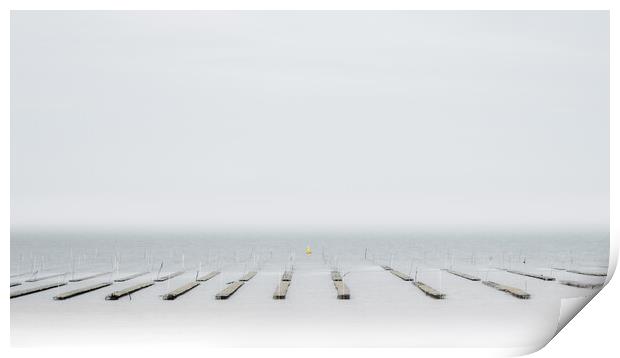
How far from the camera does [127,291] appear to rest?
747cm

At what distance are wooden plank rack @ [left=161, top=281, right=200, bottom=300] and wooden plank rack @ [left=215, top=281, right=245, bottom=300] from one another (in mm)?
410

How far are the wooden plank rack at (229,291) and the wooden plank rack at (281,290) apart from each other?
0.46 m

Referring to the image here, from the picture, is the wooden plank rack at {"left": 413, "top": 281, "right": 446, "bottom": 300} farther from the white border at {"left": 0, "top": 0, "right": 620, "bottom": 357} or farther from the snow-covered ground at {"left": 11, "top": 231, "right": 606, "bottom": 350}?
the white border at {"left": 0, "top": 0, "right": 620, "bottom": 357}

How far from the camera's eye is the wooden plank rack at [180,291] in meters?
7.15

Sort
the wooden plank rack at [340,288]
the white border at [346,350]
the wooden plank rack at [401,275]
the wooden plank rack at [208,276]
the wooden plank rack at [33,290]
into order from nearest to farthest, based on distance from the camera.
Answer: the white border at [346,350]
the wooden plank rack at [340,288]
the wooden plank rack at [33,290]
the wooden plank rack at [208,276]
the wooden plank rack at [401,275]

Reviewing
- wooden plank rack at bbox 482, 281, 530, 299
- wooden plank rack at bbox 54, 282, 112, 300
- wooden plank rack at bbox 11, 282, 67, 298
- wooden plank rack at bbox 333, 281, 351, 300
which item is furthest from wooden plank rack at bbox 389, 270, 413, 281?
wooden plank rack at bbox 11, 282, 67, 298

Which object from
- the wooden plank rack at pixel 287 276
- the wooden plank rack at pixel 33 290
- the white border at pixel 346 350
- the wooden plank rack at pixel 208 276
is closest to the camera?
the white border at pixel 346 350

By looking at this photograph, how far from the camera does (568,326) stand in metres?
5.79

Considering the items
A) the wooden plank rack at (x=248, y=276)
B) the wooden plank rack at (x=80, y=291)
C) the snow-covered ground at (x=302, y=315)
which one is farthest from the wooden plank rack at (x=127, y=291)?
the wooden plank rack at (x=248, y=276)

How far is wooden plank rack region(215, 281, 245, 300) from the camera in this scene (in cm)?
721

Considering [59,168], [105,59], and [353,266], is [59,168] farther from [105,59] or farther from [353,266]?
[353,266]

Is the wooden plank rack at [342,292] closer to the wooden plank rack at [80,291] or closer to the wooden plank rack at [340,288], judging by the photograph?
the wooden plank rack at [340,288]

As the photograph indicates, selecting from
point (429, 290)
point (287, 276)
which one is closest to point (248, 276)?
point (287, 276)

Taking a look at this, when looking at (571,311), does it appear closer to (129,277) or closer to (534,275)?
(534,275)
